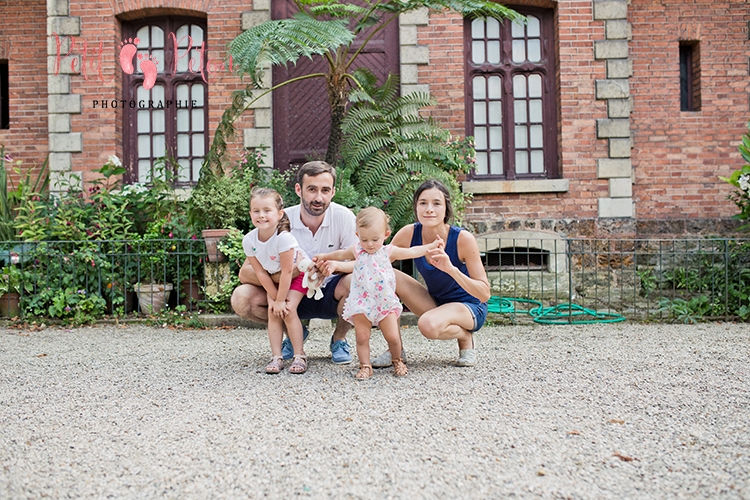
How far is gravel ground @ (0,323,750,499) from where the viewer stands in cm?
204

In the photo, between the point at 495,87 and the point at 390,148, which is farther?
the point at 495,87

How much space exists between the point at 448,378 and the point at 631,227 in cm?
536

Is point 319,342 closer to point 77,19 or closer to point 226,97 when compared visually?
point 226,97

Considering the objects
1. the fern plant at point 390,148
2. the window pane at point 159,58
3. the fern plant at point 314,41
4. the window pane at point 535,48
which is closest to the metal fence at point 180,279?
the fern plant at point 390,148

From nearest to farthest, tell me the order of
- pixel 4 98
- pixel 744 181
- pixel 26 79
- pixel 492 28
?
1. pixel 744 181
2. pixel 492 28
3. pixel 26 79
4. pixel 4 98

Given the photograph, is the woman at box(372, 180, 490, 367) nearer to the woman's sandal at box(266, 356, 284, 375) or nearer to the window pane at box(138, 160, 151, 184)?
the woman's sandal at box(266, 356, 284, 375)

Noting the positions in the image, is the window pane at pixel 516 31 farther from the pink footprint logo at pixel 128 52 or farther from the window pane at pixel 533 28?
the pink footprint logo at pixel 128 52

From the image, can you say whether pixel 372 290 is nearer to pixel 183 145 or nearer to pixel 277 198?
pixel 277 198

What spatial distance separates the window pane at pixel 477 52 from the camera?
823cm

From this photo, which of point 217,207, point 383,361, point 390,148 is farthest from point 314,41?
point 383,361

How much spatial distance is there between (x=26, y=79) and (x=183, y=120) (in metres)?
2.29

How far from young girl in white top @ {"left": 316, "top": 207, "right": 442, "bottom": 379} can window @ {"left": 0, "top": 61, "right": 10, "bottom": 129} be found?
311 inches

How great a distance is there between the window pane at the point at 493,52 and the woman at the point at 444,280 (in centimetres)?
514

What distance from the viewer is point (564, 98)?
7.96 meters
